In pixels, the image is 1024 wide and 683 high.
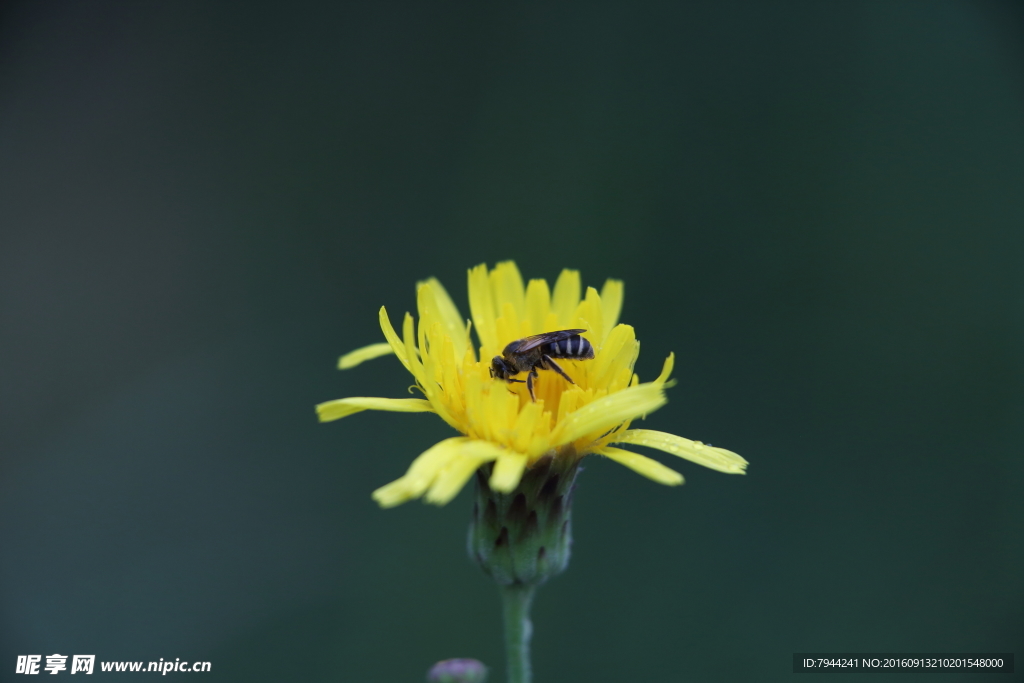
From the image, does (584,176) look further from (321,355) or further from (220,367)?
(220,367)

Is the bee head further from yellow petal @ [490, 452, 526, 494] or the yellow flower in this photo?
yellow petal @ [490, 452, 526, 494]

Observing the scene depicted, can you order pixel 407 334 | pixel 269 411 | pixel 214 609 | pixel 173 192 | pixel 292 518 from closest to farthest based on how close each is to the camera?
pixel 407 334
pixel 214 609
pixel 292 518
pixel 269 411
pixel 173 192

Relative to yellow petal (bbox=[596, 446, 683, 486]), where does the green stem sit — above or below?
below

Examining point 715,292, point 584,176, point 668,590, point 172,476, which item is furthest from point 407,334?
point 584,176
